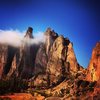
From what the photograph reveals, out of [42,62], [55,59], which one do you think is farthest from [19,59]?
[55,59]

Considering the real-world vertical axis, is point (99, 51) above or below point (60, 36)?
below

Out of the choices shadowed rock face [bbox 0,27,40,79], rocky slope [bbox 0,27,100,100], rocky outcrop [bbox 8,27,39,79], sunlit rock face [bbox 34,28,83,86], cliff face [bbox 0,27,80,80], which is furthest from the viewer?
shadowed rock face [bbox 0,27,40,79]

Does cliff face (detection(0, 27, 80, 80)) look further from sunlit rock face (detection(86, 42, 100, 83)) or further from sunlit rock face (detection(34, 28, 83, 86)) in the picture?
sunlit rock face (detection(86, 42, 100, 83))

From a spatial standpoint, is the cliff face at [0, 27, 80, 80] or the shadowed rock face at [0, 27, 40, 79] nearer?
the cliff face at [0, 27, 80, 80]

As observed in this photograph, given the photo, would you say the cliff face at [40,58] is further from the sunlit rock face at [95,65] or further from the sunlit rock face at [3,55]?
the sunlit rock face at [95,65]

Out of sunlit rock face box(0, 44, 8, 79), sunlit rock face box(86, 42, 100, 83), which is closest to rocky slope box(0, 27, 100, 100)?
sunlit rock face box(0, 44, 8, 79)

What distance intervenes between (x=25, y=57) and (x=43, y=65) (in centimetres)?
968

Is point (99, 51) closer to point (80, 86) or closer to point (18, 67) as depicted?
point (80, 86)

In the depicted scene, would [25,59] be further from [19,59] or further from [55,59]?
[55,59]

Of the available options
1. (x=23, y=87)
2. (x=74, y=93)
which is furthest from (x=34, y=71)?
(x=74, y=93)

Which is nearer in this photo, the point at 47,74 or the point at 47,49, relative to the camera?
the point at 47,74

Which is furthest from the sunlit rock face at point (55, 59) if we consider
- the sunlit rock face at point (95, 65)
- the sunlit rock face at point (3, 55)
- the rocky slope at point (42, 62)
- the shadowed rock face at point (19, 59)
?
the sunlit rock face at point (95, 65)

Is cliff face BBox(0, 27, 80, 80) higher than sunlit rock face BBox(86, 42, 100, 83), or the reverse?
cliff face BBox(0, 27, 80, 80)

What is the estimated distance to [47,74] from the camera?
118 m
